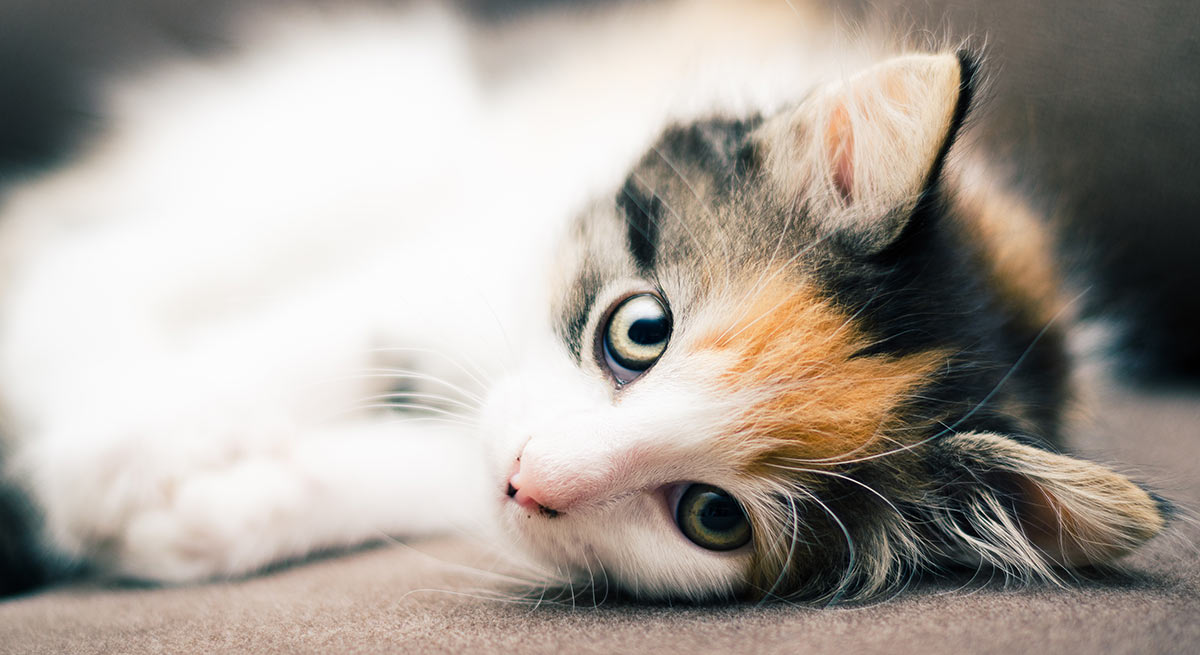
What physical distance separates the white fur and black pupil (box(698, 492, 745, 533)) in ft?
0.67

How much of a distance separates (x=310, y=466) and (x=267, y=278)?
0.29 metres

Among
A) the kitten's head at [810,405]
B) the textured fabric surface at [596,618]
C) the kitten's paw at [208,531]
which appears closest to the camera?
the textured fabric surface at [596,618]

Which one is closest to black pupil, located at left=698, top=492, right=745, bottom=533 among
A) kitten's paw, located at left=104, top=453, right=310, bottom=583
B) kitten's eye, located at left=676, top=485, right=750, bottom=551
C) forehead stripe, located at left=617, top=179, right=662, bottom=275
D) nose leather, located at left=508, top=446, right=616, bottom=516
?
kitten's eye, located at left=676, top=485, right=750, bottom=551

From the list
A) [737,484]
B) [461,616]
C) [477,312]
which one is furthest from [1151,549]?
[477,312]

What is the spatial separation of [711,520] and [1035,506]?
32cm

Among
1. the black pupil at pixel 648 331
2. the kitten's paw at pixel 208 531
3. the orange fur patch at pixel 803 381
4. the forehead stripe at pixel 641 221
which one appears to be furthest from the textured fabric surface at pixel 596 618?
the forehead stripe at pixel 641 221

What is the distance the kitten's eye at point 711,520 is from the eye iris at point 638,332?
0.14m

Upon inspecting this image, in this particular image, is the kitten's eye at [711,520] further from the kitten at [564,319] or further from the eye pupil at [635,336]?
the eye pupil at [635,336]

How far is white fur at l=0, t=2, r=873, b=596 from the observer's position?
84cm

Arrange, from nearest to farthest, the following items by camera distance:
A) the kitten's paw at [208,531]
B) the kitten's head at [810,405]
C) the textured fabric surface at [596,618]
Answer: the textured fabric surface at [596,618] < the kitten's head at [810,405] < the kitten's paw at [208,531]

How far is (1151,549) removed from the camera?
0.68 metres

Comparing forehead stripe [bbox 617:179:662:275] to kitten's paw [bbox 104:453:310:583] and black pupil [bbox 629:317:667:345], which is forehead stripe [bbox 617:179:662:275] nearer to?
black pupil [bbox 629:317:667:345]

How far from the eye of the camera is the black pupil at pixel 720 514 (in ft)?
2.39

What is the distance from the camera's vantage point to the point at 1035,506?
713 millimetres
